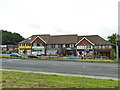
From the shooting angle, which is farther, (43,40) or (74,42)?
(43,40)

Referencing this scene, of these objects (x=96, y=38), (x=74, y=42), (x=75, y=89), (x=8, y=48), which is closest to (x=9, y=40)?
(x=8, y=48)

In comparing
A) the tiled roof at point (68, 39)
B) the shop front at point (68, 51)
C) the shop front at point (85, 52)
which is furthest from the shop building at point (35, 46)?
the shop front at point (85, 52)

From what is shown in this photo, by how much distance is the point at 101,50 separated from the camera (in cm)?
4344

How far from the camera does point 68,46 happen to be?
1927 inches

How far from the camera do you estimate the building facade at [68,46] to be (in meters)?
44.6

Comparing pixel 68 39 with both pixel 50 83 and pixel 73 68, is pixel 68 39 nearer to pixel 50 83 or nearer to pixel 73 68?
pixel 73 68

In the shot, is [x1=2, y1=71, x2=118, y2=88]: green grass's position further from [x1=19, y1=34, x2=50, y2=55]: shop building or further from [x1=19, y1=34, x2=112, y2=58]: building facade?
[x1=19, y1=34, x2=50, y2=55]: shop building

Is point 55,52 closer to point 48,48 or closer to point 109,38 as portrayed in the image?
point 48,48

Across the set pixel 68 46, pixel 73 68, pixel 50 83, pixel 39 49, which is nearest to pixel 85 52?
pixel 68 46

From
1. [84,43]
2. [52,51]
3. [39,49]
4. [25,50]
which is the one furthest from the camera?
[25,50]

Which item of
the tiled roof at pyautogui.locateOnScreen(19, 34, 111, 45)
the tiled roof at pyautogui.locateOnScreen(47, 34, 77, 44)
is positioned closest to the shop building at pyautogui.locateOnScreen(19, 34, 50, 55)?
the tiled roof at pyautogui.locateOnScreen(19, 34, 111, 45)

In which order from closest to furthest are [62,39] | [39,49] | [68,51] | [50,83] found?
[50,83] < [68,51] < [62,39] < [39,49]

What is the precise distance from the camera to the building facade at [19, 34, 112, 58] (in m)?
44.6

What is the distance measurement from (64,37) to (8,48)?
3243cm
